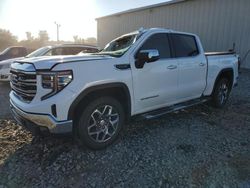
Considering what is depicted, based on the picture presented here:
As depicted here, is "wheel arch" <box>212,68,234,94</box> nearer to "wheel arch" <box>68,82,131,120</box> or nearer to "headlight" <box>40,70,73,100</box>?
"wheel arch" <box>68,82,131,120</box>

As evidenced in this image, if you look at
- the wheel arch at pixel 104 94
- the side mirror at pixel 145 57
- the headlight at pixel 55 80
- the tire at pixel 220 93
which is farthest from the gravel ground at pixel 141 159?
the side mirror at pixel 145 57

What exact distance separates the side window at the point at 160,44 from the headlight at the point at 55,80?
5.20 ft

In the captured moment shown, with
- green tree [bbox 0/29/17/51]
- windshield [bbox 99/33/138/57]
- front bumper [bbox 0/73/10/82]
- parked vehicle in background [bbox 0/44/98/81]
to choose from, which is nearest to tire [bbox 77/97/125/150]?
windshield [bbox 99/33/138/57]

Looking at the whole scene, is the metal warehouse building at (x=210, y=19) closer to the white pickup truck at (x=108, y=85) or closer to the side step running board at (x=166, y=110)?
the white pickup truck at (x=108, y=85)

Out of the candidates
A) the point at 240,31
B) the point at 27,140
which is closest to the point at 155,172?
the point at 27,140

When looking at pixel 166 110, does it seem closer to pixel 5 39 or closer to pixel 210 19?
pixel 210 19

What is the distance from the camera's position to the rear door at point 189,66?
444cm

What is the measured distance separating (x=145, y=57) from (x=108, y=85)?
764mm

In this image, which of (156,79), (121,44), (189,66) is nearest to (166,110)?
(156,79)

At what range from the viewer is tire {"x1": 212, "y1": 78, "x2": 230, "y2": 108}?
221 inches

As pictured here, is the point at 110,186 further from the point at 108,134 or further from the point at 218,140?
the point at 218,140

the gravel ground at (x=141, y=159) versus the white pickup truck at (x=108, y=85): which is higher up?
the white pickup truck at (x=108, y=85)

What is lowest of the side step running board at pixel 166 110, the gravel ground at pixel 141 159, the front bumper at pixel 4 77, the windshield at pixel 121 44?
the gravel ground at pixel 141 159

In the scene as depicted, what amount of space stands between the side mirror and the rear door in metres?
0.96
